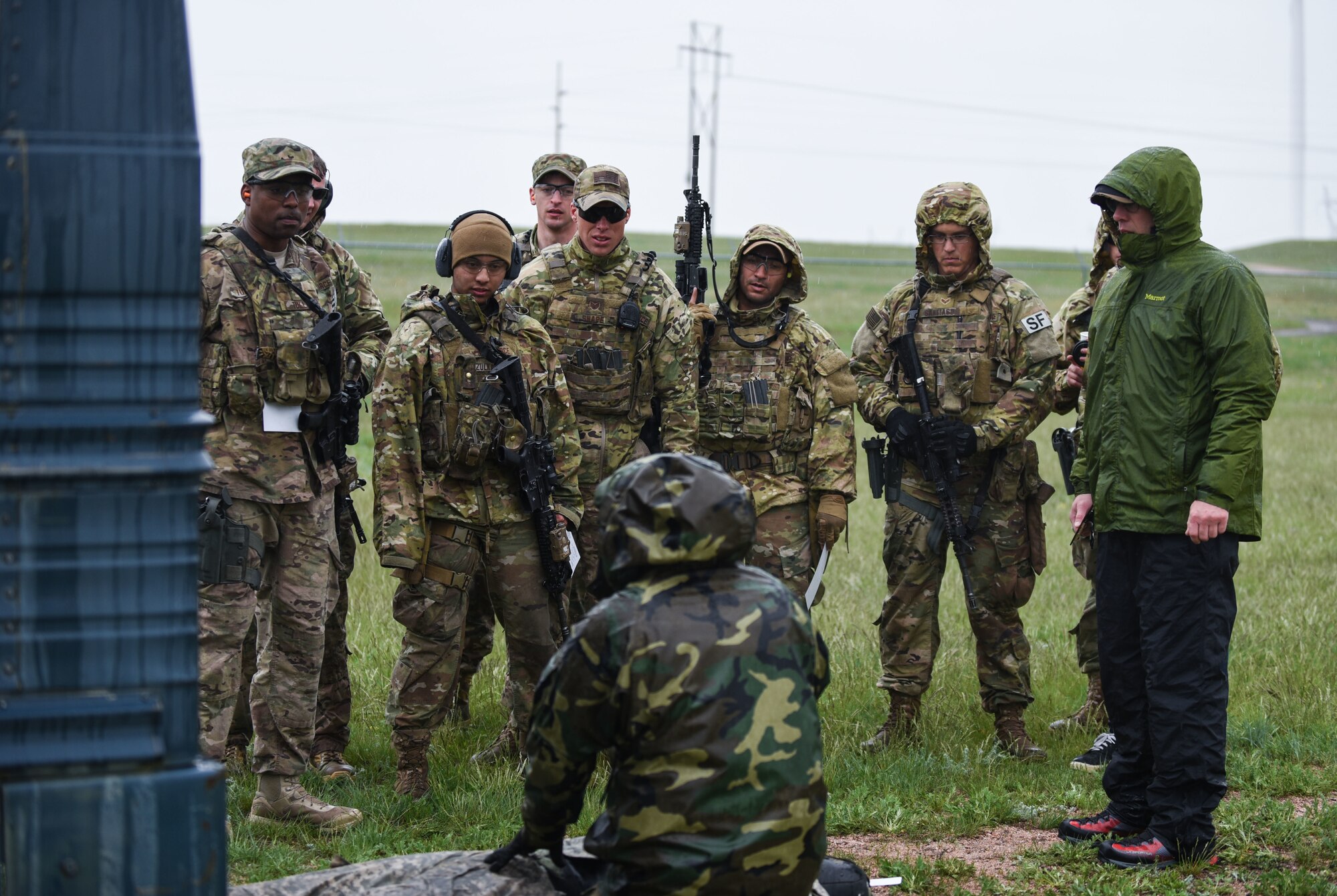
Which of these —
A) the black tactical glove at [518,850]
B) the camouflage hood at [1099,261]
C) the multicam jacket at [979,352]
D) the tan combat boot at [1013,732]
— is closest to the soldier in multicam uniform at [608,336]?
the multicam jacket at [979,352]

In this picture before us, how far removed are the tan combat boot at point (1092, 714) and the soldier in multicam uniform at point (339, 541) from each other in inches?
143

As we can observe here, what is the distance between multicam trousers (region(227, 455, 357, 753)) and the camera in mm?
6543

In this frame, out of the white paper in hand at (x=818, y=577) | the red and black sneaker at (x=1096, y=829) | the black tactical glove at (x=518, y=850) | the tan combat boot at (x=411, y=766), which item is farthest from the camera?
the white paper in hand at (x=818, y=577)

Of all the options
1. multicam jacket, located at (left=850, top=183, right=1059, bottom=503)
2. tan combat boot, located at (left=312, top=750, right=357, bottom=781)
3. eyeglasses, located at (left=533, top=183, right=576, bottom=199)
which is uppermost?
eyeglasses, located at (left=533, top=183, right=576, bottom=199)

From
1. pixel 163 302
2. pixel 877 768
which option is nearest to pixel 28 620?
pixel 163 302

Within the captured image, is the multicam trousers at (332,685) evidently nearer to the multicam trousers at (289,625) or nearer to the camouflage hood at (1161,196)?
the multicam trousers at (289,625)

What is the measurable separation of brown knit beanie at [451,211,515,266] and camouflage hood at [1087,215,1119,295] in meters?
3.20

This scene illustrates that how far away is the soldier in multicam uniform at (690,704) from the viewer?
3.32m

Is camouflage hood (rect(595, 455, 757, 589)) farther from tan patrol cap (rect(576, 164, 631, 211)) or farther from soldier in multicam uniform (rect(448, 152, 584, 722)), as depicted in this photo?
soldier in multicam uniform (rect(448, 152, 584, 722))

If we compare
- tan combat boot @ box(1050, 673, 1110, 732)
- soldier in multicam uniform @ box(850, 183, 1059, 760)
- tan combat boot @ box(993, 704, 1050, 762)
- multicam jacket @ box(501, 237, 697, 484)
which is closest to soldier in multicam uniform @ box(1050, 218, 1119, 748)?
tan combat boot @ box(1050, 673, 1110, 732)

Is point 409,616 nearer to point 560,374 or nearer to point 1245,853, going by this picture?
point 560,374

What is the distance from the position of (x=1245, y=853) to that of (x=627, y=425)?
327cm

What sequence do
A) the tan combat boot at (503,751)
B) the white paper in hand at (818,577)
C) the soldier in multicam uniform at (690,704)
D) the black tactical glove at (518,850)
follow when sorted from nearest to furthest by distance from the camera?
the soldier in multicam uniform at (690,704), the black tactical glove at (518,850), the tan combat boot at (503,751), the white paper in hand at (818,577)

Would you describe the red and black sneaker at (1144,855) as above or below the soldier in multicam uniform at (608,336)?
below
